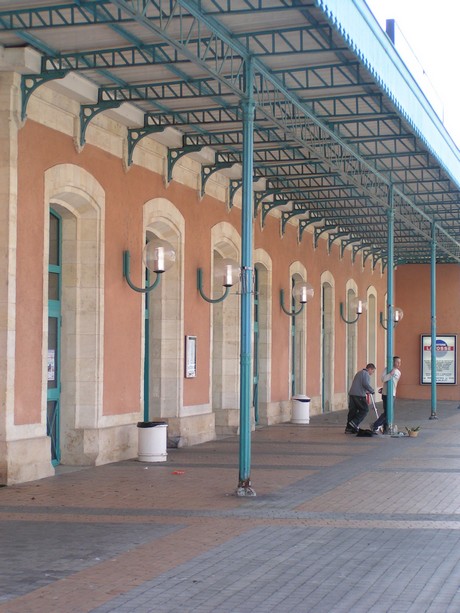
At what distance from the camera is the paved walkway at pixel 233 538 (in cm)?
783

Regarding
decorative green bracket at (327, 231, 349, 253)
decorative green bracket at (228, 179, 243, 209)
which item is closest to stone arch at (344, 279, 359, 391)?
decorative green bracket at (327, 231, 349, 253)

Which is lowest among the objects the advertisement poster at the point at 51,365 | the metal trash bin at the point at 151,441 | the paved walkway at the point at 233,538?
the paved walkway at the point at 233,538

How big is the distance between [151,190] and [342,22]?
6.44 metres

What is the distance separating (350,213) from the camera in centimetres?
2956

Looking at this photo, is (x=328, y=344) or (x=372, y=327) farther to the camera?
(x=372, y=327)

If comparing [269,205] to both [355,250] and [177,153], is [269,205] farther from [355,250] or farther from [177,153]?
[355,250]

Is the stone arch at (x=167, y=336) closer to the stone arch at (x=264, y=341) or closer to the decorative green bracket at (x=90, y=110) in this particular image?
the decorative green bracket at (x=90, y=110)

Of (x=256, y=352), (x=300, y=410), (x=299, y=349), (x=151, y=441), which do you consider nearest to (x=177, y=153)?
(x=151, y=441)

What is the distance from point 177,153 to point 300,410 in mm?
9524

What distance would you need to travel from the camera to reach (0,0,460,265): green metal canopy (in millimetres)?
12852

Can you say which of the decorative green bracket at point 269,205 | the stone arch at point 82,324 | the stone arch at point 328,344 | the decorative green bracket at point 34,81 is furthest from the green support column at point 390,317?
the decorative green bracket at point 34,81

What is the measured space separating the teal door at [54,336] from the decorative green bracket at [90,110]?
128cm

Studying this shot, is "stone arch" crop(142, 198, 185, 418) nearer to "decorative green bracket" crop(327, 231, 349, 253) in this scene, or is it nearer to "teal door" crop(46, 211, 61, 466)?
"teal door" crop(46, 211, 61, 466)

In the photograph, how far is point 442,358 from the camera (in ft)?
140
